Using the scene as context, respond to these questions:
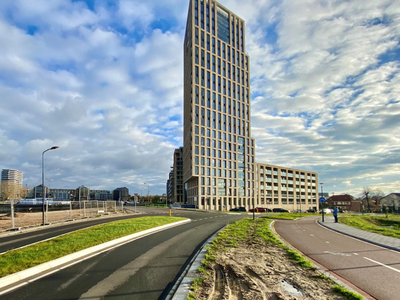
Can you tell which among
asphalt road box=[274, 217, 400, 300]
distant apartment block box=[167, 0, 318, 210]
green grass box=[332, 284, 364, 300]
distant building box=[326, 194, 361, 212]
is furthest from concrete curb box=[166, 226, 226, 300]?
distant building box=[326, 194, 361, 212]

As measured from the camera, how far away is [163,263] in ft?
31.1

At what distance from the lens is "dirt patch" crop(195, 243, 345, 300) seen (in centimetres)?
616

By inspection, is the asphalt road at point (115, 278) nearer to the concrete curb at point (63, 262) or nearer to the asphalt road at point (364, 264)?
the concrete curb at point (63, 262)

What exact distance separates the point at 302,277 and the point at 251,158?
86.4m

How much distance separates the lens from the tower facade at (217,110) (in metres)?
79.2

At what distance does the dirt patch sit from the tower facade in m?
65.1

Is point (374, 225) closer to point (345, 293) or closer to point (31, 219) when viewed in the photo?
point (345, 293)

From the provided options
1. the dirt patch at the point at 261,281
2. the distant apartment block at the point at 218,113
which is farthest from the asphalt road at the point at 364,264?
the distant apartment block at the point at 218,113

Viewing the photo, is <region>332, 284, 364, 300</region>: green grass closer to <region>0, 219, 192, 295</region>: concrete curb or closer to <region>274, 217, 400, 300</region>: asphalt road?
<region>274, 217, 400, 300</region>: asphalt road

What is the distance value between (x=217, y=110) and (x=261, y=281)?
79.1 metres

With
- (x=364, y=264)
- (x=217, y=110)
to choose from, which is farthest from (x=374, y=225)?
(x=217, y=110)

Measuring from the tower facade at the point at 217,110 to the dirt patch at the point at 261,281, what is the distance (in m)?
65.1

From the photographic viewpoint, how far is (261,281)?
716 centimetres

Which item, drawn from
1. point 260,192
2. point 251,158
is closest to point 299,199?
point 260,192
